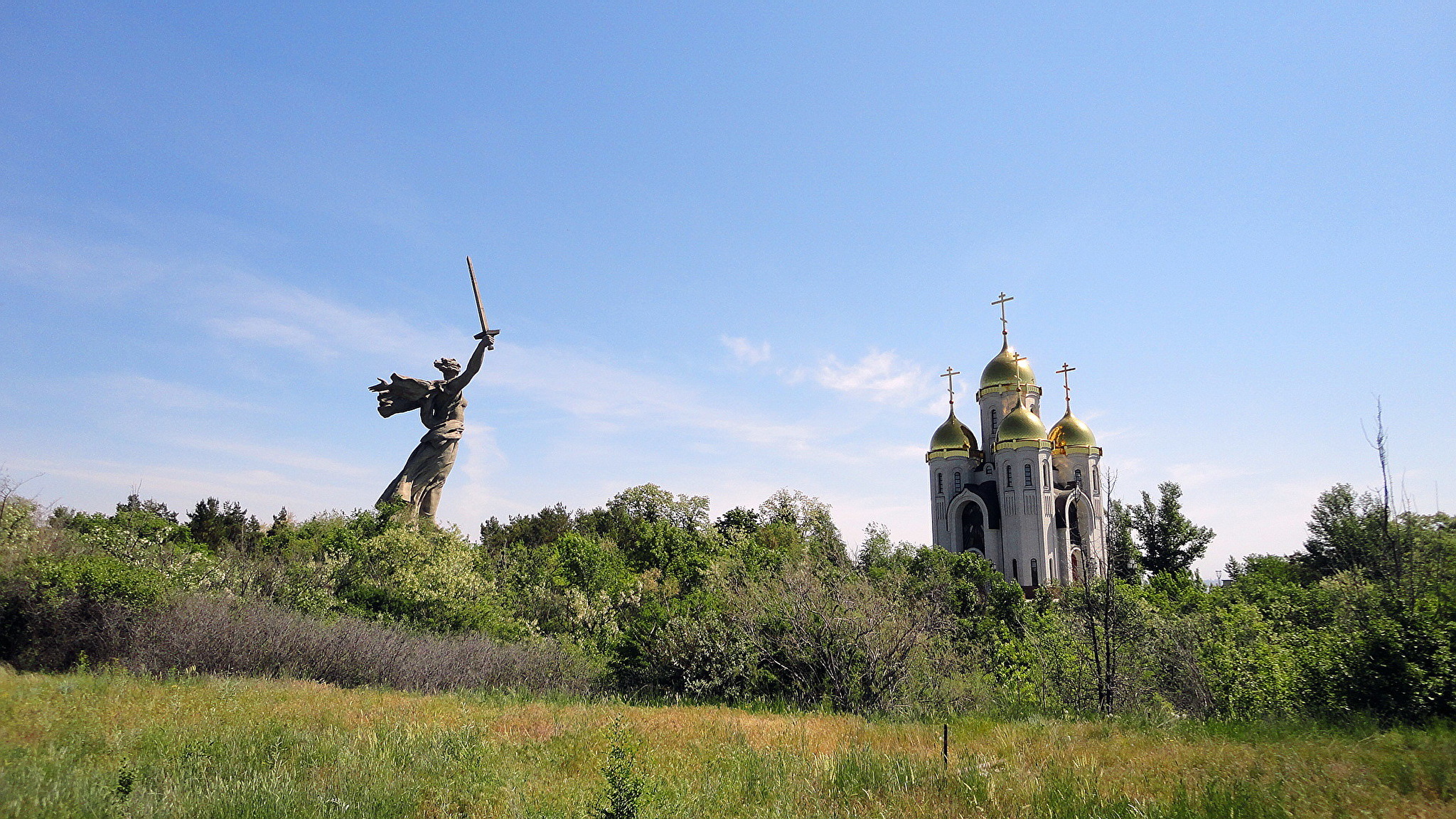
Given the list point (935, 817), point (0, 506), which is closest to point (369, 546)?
point (0, 506)

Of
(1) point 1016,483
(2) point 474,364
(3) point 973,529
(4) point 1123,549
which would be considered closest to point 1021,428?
(1) point 1016,483

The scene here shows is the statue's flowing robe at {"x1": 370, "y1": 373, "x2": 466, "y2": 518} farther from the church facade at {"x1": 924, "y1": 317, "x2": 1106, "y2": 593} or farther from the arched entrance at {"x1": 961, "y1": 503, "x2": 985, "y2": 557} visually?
the arched entrance at {"x1": 961, "y1": 503, "x2": 985, "y2": 557}

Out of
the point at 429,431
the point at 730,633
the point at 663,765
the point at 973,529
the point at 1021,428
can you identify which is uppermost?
the point at 1021,428

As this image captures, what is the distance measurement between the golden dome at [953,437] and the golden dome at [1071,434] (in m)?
6.08

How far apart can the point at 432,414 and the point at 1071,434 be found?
163 feet

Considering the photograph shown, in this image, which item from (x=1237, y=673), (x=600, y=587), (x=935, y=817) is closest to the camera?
(x=935, y=817)

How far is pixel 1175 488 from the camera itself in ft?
204

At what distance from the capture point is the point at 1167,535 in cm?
6138

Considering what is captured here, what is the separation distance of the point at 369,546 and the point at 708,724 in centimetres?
1383

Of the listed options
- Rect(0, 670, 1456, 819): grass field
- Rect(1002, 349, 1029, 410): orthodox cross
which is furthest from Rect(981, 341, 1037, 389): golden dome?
Rect(0, 670, 1456, 819): grass field

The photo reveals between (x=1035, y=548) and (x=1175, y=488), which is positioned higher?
(x=1175, y=488)

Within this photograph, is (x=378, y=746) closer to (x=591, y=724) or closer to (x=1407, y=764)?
(x=591, y=724)

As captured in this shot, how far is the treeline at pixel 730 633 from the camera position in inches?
437

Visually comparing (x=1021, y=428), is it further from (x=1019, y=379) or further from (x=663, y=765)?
(x=663, y=765)
